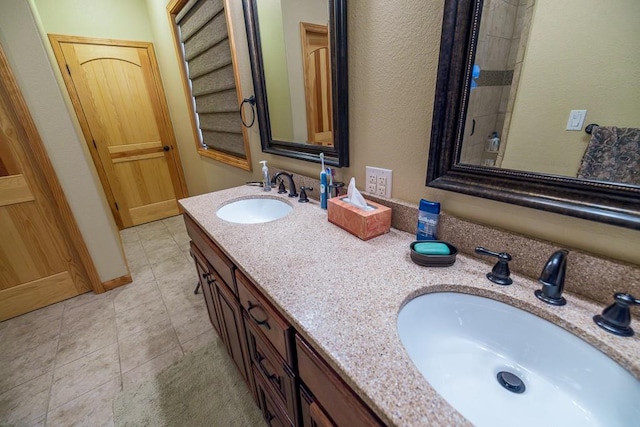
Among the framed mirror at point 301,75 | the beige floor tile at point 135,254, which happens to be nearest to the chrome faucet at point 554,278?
the framed mirror at point 301,75

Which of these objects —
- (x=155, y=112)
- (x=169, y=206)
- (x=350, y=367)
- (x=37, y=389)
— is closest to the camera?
(x=350, y=367)

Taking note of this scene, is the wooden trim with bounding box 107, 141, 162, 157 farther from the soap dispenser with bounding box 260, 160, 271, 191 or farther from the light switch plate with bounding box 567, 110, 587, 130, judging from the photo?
the light switch plate with bounding box 567, 110, 587, 130

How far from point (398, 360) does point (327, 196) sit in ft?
2.62

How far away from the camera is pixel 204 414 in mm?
1202

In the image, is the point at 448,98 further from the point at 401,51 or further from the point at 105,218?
the point at 105,218

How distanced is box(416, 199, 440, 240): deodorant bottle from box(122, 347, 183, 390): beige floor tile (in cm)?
153

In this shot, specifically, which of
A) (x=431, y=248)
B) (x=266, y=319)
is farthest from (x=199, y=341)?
(x=431, y=248)

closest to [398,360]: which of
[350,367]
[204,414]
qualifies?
[350,367]

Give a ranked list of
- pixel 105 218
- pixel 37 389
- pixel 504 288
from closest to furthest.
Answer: pixel 504 288 < pixel 37 389 < pixel 105 218

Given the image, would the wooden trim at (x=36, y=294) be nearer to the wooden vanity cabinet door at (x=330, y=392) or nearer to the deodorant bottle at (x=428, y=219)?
the wooden vanity cabinet door at (x=330, y=392)

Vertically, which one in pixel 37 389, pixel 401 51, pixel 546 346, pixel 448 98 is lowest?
pixel 37 389

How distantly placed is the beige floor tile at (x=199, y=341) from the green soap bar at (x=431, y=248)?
56.1 inches

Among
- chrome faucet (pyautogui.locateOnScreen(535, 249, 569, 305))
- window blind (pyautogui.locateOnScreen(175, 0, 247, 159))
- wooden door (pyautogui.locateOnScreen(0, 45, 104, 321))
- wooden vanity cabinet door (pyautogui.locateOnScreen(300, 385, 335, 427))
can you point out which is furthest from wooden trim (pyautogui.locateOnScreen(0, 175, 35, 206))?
chrome faucet (pyautogui.locateOnScreen(535, 249, 569, 305))

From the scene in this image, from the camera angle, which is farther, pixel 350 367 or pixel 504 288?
pixel 504 288
